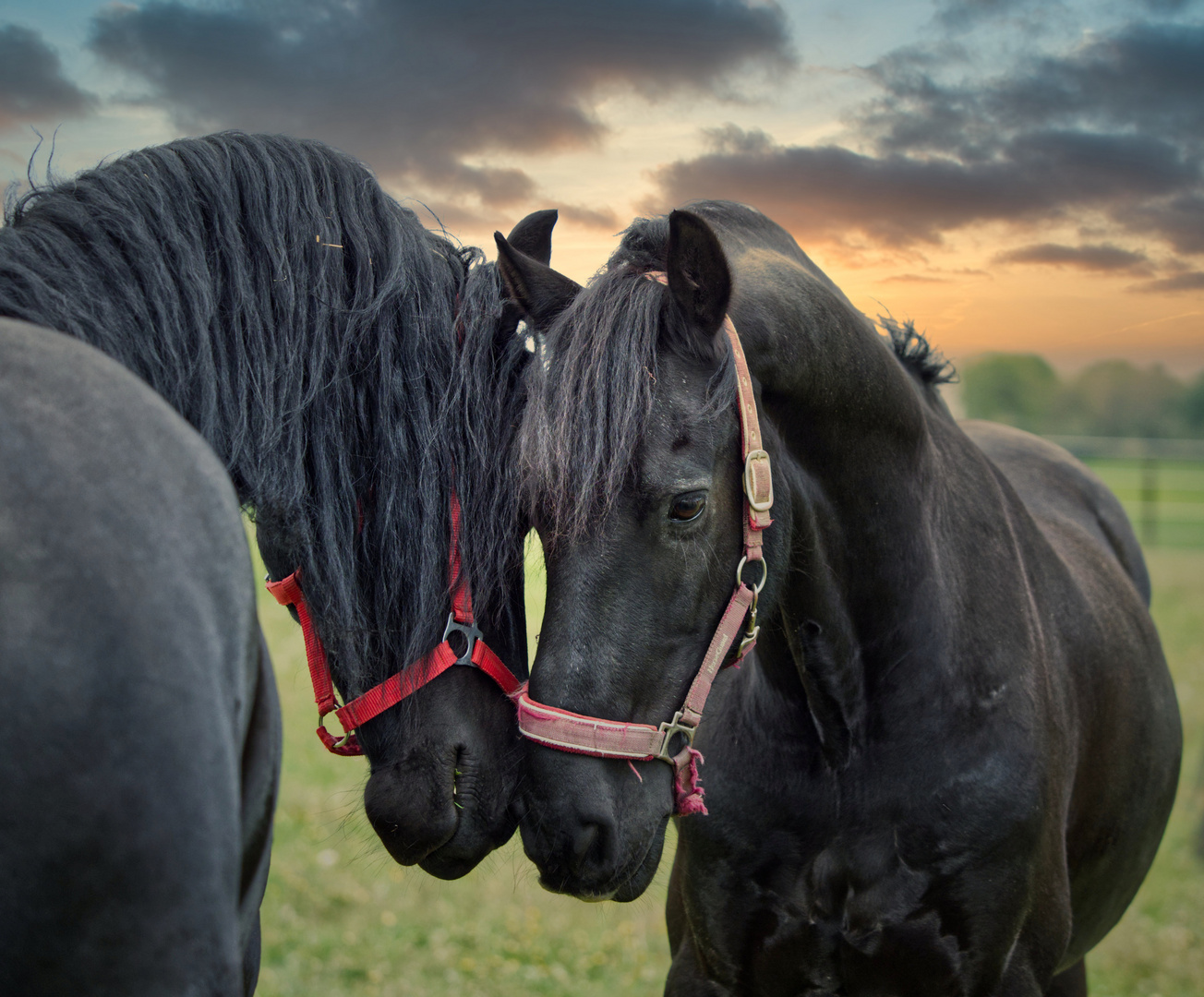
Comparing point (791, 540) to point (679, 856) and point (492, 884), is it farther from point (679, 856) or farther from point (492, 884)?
point (492, 884)

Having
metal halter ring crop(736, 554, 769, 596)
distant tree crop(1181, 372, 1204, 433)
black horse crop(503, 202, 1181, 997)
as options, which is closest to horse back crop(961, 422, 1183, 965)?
black horse crop(503, 202, 1181, 997)

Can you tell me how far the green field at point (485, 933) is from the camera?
13.4ft

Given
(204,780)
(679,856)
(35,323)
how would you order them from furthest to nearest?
(679,856)
(35,323)
(204,780)

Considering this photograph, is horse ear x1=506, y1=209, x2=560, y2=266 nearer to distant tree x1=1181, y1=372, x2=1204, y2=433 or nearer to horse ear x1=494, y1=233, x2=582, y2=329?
horse ear x1=494, y1=233, x2=582, y2=329

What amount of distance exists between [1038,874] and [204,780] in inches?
74.7

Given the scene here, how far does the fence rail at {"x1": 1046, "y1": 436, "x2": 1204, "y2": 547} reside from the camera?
19391mm

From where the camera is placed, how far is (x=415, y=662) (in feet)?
6.00

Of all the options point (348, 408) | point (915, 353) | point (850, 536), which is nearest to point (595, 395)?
point (348, 408)

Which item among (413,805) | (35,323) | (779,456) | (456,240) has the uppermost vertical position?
(456,240)

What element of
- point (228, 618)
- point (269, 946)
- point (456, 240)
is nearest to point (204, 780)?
point (228, 618)

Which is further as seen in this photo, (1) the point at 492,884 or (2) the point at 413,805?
(1) the point at 492,884

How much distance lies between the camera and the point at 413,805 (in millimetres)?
1764

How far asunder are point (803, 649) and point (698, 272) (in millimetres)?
905

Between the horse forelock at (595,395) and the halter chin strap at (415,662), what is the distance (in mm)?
253
